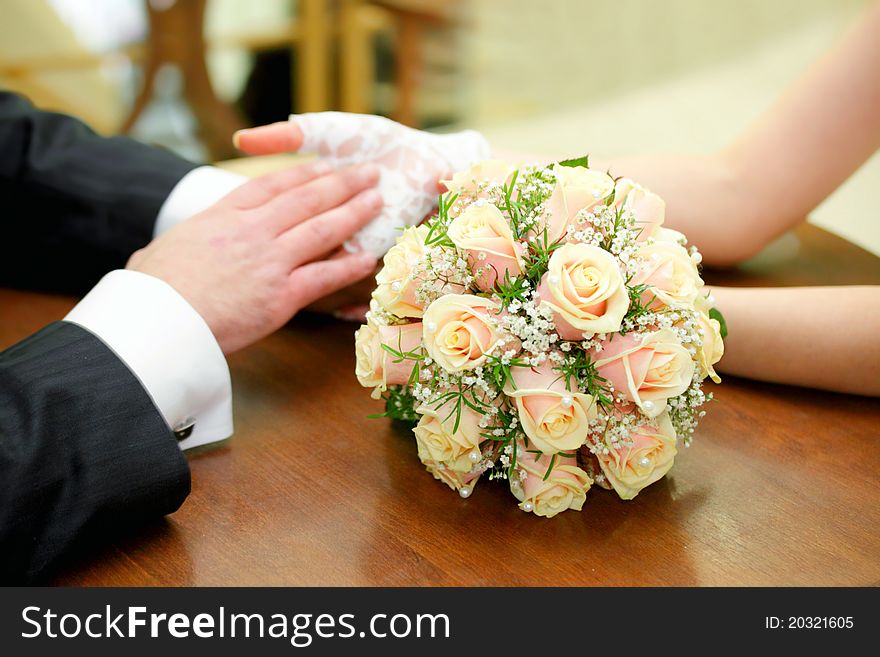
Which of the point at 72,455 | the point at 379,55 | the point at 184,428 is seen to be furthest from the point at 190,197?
the point at 379,55

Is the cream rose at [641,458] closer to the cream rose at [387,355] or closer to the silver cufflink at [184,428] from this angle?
the cream rose at [387,355]

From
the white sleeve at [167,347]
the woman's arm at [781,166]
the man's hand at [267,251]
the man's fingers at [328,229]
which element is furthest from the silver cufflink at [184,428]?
the woman's arm at [781,166]

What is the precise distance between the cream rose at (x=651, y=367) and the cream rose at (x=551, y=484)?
0.08 m

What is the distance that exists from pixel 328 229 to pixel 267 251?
0.08 m

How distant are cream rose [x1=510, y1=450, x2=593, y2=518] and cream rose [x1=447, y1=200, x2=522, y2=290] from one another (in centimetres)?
15

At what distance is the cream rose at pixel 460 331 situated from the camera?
2.20 feet

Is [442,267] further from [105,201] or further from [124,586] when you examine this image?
[105,201]

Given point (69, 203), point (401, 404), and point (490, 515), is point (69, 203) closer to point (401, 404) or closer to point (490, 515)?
point (401, 404)

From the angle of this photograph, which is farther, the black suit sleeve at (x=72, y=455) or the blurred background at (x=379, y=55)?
the blurred background at (x=379, y=55)

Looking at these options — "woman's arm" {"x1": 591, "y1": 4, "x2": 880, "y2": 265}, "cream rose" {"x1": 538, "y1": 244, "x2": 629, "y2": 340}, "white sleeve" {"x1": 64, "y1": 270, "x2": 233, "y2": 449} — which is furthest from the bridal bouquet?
"woman's arm" {"x1": 591, "y1": 4, "x2": 880, "y2": 265}

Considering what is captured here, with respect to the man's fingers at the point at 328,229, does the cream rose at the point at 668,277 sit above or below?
above

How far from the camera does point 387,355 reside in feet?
2.43

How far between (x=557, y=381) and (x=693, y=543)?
171mm

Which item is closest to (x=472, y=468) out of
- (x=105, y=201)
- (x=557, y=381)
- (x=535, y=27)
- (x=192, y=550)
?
(x=557, y=381)
